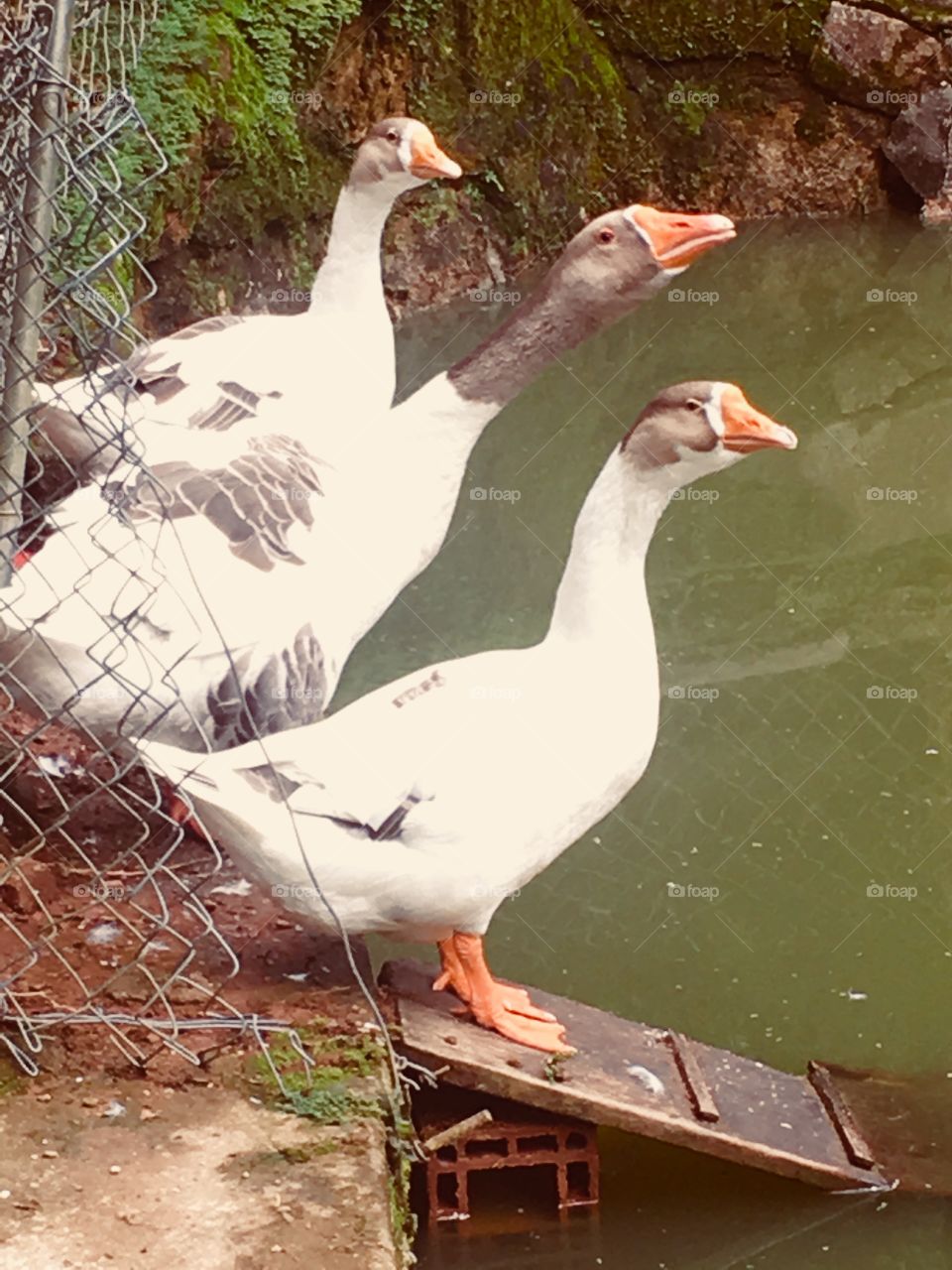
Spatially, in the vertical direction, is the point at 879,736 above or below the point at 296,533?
below

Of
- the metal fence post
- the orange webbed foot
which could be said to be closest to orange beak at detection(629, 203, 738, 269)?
the metal fence post

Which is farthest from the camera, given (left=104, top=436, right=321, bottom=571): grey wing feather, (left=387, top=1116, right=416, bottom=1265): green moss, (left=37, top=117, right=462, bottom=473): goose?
(left=37, top=117, right=462, bottom=473): goose

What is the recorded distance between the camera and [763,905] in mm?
4926

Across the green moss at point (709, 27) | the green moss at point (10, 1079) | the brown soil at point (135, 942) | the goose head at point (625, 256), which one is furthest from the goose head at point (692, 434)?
the green moss at point (709, 27)

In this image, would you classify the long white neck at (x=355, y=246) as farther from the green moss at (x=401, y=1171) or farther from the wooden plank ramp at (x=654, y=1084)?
the green moss at (x=401, y=1171)

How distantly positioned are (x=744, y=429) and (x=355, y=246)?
1.93 m

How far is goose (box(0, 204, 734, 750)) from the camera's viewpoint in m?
3.66

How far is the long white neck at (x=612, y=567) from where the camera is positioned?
3.47 m

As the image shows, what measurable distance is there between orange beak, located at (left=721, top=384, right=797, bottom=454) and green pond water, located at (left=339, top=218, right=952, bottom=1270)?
1627 millimetres

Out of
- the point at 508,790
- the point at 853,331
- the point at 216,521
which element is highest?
the point at 216,521

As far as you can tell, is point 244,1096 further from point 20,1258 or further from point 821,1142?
point 821,1142

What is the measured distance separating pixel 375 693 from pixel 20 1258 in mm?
1323

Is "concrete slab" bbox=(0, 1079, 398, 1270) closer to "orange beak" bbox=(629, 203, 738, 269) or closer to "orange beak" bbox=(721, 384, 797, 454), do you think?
"orange beak" bbox=(721, 384, 797, 454)

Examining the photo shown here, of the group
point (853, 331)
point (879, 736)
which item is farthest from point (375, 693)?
point (853, 331)
